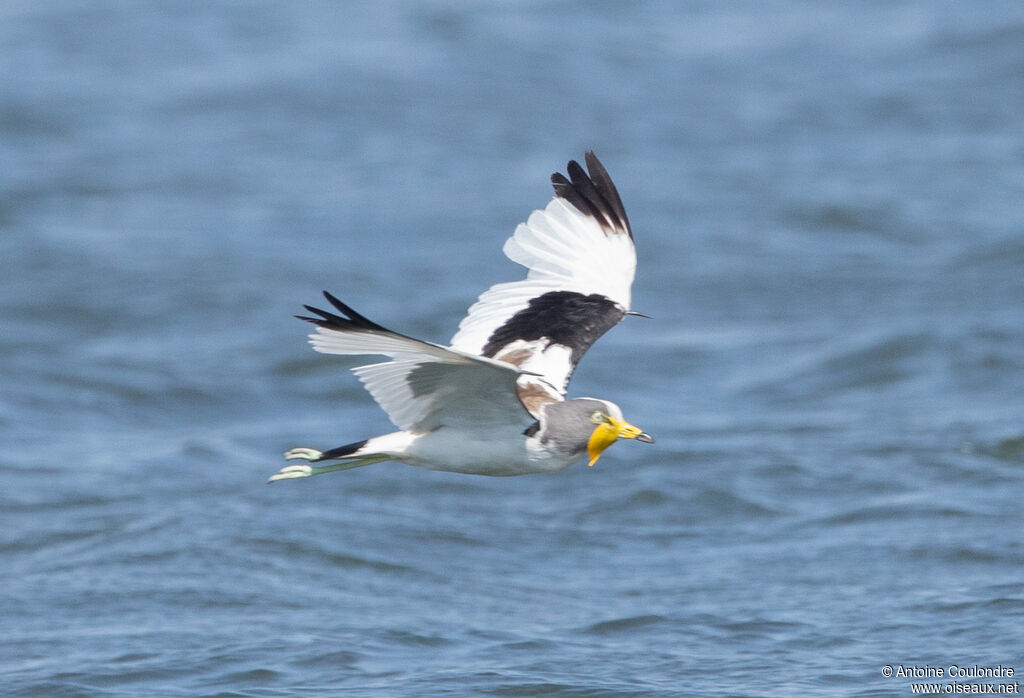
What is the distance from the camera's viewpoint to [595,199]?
26.3 feet

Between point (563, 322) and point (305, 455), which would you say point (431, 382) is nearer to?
point (305, 455)

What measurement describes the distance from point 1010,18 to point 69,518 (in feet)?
51.6

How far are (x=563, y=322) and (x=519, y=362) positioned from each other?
1.36ft

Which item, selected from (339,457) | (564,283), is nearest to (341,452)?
(339,457)

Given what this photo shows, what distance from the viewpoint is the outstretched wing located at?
555cm

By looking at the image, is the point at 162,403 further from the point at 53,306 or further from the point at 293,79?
the point at 293,79

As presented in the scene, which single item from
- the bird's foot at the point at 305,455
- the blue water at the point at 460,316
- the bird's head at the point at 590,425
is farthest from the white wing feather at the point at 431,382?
the blue water at the point at 460,316

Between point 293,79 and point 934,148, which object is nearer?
point 934,148

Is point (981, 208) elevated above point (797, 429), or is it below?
above

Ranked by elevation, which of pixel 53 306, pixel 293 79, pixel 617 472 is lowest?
pixel 617 472

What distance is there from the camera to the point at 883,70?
20.3 meters

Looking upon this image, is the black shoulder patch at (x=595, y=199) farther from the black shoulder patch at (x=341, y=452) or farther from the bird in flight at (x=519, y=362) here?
the black shoulder patch at (x=341, y=452)

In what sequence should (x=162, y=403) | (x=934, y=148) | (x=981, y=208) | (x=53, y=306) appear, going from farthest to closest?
(x=934, y=148) → (x=981, y=208) → (x=53, y=306) → (x=162, y=403)

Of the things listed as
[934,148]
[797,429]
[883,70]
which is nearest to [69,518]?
[797,429]
